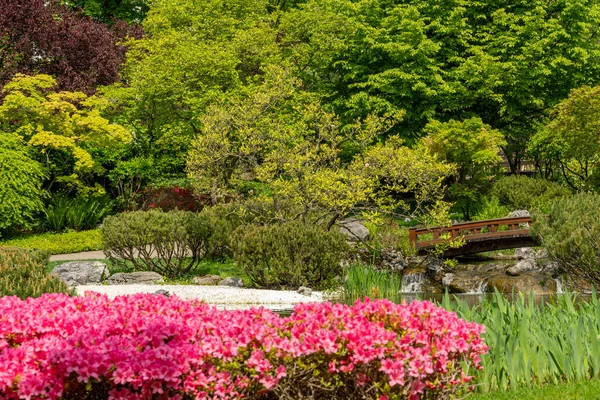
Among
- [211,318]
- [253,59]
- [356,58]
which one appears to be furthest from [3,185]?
[211,318]

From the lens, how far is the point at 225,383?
18.2 feet

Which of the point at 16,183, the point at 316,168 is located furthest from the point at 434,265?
the point at 16,183

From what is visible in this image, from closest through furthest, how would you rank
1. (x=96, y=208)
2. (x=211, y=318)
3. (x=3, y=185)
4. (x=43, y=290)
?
(x=211, y=318) → (x=43, y=290) → (x=3, y=185) → (x=96, y=208)

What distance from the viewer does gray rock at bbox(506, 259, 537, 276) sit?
21.5 metres

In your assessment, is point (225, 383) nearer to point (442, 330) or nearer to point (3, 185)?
point (442, 330)

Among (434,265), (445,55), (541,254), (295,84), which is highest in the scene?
(445,55)

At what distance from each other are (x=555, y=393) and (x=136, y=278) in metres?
14.7

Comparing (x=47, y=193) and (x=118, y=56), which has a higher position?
(x=118, y=56)

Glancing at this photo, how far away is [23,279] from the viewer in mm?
10930

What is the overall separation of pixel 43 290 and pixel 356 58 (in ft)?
83.1

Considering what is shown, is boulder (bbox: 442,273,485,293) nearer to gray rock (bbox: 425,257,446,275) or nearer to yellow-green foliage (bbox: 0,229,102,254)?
gray rock (bbox: 425,257,446,275)

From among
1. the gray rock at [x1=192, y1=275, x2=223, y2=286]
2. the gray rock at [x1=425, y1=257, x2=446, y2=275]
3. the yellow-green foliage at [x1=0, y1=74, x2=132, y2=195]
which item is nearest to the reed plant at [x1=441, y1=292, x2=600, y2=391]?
the gray rock at [x1=192, y1=275, x2=223, y2=286]

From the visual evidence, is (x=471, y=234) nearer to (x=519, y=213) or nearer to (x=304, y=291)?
(x=519, y=213)

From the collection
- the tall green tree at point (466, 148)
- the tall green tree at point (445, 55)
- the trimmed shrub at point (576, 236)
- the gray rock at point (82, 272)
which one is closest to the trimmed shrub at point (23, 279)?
the gray rock at point (82, 272)
